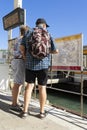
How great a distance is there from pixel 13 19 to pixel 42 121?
327 centimetres

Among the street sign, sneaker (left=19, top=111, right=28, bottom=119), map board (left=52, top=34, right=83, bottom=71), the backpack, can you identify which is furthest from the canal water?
the backpack

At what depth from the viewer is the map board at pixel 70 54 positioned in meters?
4.61

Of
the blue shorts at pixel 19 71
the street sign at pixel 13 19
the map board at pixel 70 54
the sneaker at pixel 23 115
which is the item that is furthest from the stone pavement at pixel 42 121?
the street sign at pixel 13 19

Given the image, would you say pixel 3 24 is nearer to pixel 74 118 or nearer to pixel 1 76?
pixel 1 76

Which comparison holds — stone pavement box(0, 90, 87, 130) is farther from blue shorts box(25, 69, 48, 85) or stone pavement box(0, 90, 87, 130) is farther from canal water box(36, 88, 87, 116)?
canal water box(36, 88, 87, 116)

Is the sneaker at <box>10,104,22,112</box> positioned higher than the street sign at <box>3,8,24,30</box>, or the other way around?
the street sign at <box>3,8,24,30</box>

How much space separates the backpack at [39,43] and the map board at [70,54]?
2.40 feet

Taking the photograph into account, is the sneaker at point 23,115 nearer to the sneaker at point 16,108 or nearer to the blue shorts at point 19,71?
the sneaker at point 16,108

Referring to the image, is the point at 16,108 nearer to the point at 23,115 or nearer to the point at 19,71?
the point at 23,115

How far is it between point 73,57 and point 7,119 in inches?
63.6

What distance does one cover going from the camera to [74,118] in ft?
14.1

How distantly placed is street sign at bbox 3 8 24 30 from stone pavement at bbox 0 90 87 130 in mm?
2336

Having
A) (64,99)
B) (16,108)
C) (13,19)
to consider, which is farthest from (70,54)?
(64,99)

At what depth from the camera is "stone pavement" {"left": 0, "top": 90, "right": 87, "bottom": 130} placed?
12.4 feet
